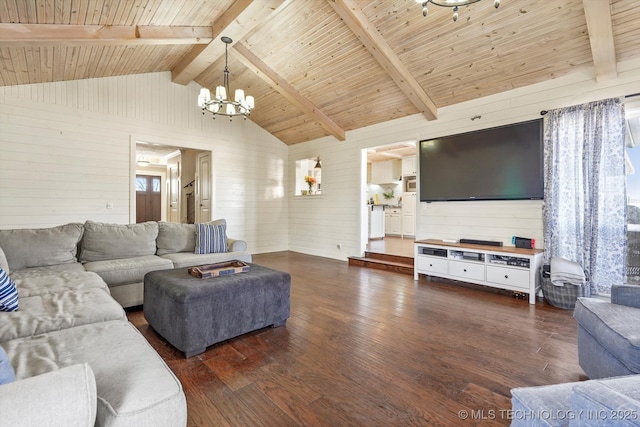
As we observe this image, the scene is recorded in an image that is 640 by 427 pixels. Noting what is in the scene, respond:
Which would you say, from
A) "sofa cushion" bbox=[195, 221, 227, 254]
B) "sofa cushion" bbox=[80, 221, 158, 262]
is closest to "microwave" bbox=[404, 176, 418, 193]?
"sofa cushion" bbox=[195, 221, 227, 254]

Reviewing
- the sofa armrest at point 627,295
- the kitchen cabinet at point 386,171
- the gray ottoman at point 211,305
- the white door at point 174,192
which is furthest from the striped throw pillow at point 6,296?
the kitchen cabinet at point 386,171

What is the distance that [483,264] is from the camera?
3.84 m

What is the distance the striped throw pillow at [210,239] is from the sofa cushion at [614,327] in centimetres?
370

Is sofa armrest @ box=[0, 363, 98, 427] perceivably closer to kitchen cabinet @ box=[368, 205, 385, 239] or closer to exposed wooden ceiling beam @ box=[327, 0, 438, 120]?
exposed wooden ceiling beam @ box=[327, 0, 438, 120]

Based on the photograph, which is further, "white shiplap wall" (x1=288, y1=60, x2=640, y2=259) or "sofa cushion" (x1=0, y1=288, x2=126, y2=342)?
"white shiplap wall" (x1=288, y1=60, x2=640, y2=259)

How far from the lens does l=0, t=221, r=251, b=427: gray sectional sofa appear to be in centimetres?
77

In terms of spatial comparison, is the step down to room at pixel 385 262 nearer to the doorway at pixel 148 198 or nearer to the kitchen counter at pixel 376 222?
the kitchen counter at pixel 376 222

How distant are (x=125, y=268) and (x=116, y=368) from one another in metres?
2.32

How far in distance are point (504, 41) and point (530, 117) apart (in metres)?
1.05

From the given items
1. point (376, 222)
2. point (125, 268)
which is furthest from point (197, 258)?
point (376, 222)

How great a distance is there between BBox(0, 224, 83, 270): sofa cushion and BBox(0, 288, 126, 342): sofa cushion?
133 cm

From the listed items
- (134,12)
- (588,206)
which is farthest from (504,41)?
(134,12)

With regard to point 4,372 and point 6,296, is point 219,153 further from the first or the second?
point 4,372

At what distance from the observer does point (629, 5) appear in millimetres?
2689
